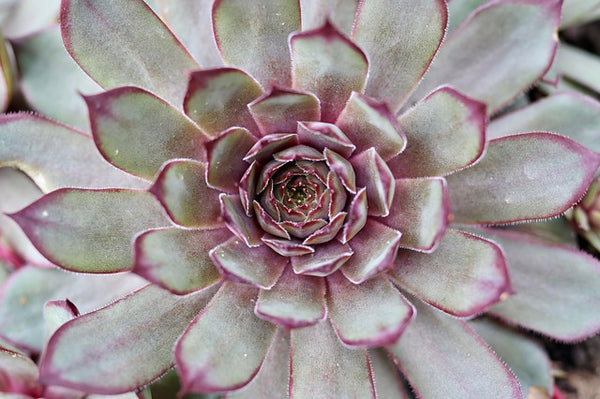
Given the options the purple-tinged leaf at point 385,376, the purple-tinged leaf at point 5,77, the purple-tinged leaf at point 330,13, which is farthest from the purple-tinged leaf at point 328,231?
the purple-tinged leaf at point 5,77

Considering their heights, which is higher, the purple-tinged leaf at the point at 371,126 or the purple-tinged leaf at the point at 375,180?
the purple-tinged leaf at the point at 371,126

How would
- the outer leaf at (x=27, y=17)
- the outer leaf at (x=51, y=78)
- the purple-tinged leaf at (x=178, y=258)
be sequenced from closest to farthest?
the purple-tinged leaf at (x=178, y=258) < the outer leaf at (x=51, y=78) < the outer leaf at (x=27, y=17)

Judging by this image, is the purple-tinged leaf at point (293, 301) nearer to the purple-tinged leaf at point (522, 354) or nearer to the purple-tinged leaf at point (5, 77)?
the purple-tinged leaf at point (522, 354)

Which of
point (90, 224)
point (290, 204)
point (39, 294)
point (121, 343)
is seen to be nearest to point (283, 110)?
point (290, 204)

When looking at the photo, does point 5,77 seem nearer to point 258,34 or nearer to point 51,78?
point 51,78

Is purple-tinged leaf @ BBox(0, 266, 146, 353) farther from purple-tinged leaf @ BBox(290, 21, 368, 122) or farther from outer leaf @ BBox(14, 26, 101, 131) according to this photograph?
purple-tinged leaf @ BBox(290, 21, 368, 122)

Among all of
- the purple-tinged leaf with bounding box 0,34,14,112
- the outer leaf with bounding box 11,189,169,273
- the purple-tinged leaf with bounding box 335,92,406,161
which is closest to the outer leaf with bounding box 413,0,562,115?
Answer: the purple-tinged leaf with bounding box 335,92,406,161

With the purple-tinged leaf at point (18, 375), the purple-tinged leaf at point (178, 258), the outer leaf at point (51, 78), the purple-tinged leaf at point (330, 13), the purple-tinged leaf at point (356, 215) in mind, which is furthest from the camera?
the outer leaf at point (51, 78)

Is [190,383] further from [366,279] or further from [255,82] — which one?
[255,82]
